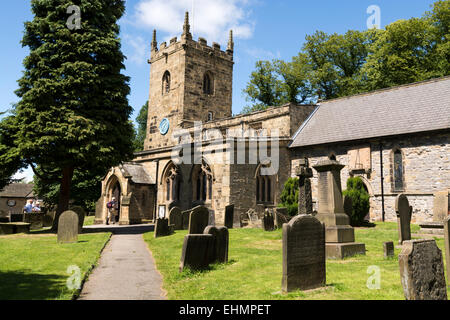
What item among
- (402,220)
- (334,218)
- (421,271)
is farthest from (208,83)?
(421,271)

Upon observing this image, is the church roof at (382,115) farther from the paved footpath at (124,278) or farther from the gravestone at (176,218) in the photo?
the paved footpath at (124,278)

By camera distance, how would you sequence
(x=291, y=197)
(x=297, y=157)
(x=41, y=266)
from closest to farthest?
(x=41, y=266) < (x=291, y=197) < (x=297, y=157)

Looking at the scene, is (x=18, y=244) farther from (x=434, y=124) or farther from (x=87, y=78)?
(x=434, y=124)

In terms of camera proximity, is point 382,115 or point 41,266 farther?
point 382,115

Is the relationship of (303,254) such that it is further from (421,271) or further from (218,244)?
(218,244)

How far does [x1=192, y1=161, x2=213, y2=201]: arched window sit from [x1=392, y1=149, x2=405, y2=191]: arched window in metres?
10.7

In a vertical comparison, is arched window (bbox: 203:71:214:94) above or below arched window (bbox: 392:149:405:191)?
above

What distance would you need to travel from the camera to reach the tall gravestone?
31.5ft

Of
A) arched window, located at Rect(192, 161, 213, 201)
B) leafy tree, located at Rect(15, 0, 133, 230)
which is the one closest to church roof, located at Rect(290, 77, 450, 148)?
arched window, located at Rect(192, 161, 213, 201)

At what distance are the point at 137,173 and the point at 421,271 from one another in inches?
949

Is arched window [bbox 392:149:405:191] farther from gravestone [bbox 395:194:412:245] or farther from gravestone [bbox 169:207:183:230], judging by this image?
gravestone [bbox 169:207:183:230]

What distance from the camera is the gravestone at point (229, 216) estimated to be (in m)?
18.5

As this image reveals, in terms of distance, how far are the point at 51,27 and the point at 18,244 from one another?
10744mm

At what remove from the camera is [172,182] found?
25.8 m
